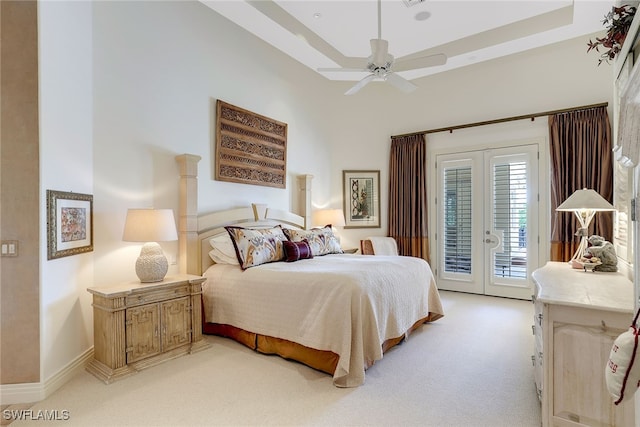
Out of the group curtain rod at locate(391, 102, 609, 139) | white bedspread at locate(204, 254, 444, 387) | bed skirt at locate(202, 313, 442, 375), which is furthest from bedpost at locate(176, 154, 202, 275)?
curtain rod at locate(391, 102, 609, 139)

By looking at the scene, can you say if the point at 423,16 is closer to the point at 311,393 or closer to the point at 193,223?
the point at 193,223

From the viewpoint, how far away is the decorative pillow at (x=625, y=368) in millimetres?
1117

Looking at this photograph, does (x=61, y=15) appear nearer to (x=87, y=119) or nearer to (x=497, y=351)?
(x=87, y=119)

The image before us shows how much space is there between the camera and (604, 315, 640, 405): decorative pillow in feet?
3.67

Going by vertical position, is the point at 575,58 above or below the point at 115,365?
above

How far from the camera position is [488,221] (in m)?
5.23

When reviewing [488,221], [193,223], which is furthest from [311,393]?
[488,221]

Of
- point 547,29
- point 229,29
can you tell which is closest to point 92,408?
point 229,29

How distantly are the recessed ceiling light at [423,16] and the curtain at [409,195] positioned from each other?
1979 mm

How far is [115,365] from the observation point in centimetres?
257

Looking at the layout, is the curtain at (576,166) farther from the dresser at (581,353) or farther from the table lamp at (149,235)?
the table lamp at (149,235)

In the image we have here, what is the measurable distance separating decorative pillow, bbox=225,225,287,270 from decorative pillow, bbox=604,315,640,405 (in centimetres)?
282

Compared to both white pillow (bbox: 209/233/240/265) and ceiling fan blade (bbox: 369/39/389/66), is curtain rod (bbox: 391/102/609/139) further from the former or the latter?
white pillow (bbox: 209/233/240/265)

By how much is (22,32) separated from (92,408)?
268 cm
